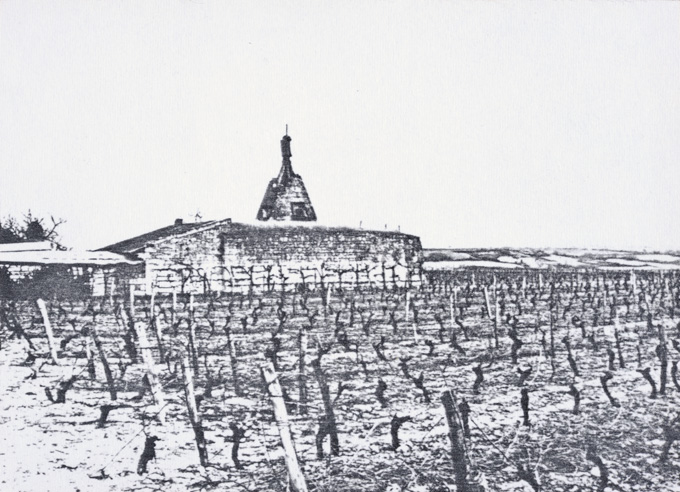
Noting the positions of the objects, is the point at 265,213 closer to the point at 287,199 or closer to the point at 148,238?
the point at 287,199

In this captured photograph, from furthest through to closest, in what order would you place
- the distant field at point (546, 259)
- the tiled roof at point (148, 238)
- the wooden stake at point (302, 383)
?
the tiled roof at point (148, 238) → the distant field at point (546, 259) → the wooden stake at point (302, 383)

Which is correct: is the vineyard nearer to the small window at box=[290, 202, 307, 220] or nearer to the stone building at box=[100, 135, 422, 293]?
the stone building at box=[100, 135, 422, 293]

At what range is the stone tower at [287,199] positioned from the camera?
29.4 m

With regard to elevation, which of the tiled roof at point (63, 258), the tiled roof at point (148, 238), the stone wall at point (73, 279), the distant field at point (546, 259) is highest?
the tiled roof at point (148, 238)

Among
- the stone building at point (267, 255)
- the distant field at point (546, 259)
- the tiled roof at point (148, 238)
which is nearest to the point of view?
the distant field at point (546, 259)

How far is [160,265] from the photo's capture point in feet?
68.2

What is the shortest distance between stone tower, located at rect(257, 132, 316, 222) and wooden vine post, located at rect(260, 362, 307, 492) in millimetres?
24912

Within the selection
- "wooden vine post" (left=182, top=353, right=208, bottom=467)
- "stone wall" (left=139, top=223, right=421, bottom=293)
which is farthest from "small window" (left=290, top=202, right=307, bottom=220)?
"wooden vine post" (left=182, top=353, right=208, bottom=467)

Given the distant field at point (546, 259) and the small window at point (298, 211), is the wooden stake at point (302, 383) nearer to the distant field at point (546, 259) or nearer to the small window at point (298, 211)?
the distant field at point (546, 259)

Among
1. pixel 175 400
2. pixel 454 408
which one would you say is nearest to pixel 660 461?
Result: pixel 454 408

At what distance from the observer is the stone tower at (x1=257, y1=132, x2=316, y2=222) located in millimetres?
29438

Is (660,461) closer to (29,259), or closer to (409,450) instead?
(409,450)

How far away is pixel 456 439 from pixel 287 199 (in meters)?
26.0

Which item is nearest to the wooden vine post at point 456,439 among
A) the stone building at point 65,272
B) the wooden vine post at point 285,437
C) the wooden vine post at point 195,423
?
the wooden vine post at point 285,437
